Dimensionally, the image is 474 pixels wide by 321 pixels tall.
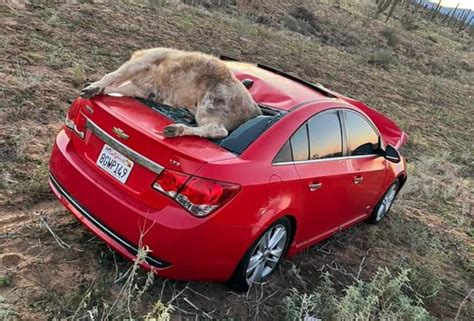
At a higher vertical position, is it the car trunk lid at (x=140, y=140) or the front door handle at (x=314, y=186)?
the car trunk lid at (x=140, y=140)

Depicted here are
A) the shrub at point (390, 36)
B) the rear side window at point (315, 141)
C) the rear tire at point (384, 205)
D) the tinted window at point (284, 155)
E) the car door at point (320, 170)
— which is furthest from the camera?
the shrub at point (390, 36)

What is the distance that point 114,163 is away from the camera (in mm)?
3457

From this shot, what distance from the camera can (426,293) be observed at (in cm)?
488

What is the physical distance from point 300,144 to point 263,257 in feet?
3.06

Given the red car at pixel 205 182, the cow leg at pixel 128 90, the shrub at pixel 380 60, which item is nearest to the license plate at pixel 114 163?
the red car at pixel 205 182

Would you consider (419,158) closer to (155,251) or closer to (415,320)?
(415,320)

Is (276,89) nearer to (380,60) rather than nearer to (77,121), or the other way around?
(77,121)

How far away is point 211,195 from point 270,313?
49.2 inches

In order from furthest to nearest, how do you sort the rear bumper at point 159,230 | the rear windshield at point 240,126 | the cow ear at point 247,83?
the cow ear at point 247,83 < the rear windshield at point 240,126 < the rear bumper at point 159,230

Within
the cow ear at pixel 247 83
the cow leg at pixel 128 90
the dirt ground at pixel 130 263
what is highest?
the cow ear at pixel 247 83

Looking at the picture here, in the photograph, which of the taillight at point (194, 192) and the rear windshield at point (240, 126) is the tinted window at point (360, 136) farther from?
the taillight at point (194, 192)

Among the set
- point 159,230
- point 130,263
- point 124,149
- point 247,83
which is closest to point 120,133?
point 124,149

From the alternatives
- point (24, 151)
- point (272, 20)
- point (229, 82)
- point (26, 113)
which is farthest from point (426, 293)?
point (272, 20)

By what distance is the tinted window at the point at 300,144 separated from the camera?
392 centimetres
